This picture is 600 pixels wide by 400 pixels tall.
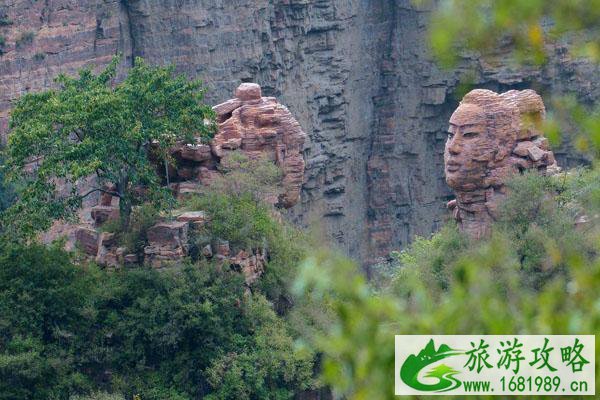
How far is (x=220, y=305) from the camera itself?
75.9 ft

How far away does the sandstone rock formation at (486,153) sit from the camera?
→ 24609 millimetres

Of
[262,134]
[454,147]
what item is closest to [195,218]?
[262,134]

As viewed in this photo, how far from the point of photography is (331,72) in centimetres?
4150

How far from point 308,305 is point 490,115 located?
4.74 m

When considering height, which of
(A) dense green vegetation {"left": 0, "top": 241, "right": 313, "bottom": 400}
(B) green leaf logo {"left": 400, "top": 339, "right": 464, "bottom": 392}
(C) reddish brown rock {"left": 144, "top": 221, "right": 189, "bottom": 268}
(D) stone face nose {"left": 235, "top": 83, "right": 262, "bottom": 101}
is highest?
(D) stone face nose {"left": 235, "top": 83, "right": 262, "bottom": 101}

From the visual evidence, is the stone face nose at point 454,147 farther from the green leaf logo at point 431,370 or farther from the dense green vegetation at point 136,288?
the green leaf logo at point 431,370

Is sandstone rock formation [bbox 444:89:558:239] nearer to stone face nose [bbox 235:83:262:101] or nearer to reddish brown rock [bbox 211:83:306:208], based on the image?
reddish brown rock [bbox 211:83:306:208]

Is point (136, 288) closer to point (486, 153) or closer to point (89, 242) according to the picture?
point (89, 242)

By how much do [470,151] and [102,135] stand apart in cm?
656

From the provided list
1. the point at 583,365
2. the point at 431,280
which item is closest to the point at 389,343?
the point at 583,365

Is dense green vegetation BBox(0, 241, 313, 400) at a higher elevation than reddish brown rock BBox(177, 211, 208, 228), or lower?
lower

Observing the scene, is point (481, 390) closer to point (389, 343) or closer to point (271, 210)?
point (389, 343)

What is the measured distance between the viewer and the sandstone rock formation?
969 inches

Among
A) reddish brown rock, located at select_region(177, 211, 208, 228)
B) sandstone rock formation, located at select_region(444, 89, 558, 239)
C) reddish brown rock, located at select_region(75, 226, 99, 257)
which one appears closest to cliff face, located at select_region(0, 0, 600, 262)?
reddish brown rock, located at select_region(75, 226, 99, 257)
